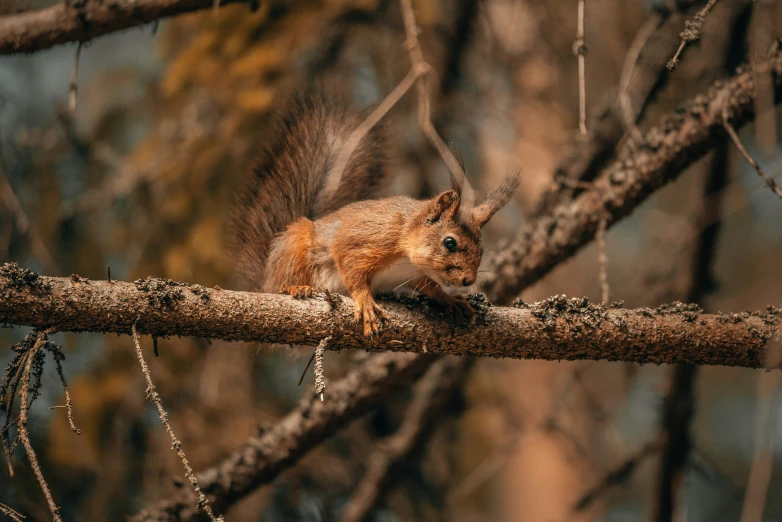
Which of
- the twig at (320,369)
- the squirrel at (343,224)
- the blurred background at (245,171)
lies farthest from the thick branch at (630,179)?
the twig at (320,369)

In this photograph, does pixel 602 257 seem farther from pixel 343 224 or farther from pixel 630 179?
pixel 343 224

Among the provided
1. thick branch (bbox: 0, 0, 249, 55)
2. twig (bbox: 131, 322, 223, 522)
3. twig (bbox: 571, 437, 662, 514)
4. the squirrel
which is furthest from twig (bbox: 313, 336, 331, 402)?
twig (bbox: 571, 437, 662, 514)

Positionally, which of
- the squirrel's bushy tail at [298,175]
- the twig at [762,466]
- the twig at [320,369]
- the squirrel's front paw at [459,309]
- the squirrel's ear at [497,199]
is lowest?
the twig at [762,466]

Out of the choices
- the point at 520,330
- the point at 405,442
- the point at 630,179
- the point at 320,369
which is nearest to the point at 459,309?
the point at 520,330

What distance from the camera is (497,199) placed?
238 centimetres

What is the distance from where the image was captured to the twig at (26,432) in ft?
4.44

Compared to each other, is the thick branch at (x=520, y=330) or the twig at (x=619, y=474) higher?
the thick branch at (x=520, y=330)

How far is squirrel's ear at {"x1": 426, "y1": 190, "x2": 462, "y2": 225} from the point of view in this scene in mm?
2393

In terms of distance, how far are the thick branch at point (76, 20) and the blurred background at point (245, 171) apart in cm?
17

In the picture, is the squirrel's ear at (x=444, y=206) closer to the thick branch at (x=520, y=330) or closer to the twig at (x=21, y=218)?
the thick branch at (x=520, y=330)

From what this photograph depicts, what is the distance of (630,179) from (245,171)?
1.51 meters

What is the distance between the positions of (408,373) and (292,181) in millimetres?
847

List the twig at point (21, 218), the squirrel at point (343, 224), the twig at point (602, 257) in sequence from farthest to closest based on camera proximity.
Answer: the twig at point (21, 218) < the squirrel at point (343, 224) < the twig at point (602, 257)

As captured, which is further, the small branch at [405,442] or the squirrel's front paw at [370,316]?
the small branch at [405,442]
